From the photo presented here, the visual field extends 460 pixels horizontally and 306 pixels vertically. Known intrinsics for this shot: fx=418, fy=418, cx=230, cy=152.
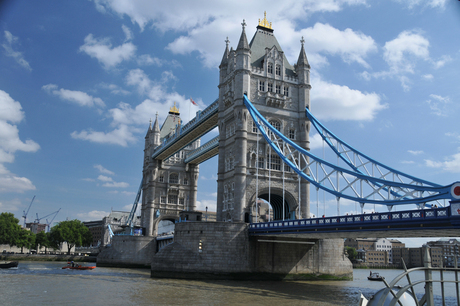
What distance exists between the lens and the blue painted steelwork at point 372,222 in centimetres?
2259

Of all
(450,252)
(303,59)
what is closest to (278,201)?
(303,59)

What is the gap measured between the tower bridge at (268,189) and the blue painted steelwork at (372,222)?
0.08 meters

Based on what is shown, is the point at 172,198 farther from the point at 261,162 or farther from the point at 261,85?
the point at 261,85

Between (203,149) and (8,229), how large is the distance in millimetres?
47146

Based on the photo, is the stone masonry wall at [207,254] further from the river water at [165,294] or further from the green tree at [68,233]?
the green tree at [68,233]

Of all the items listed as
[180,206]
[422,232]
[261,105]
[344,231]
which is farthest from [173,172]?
[422,232]

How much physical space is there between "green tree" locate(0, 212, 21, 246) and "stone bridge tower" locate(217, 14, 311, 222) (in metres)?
58.0

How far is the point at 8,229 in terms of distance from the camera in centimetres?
8456

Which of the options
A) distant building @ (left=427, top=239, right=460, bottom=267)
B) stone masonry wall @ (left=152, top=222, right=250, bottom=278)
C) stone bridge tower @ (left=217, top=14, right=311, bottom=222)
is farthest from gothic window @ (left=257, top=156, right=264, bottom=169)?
distant building @ (left=427, top=239, right=460, bottom=267)

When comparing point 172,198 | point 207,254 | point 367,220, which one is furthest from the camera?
point 172,198

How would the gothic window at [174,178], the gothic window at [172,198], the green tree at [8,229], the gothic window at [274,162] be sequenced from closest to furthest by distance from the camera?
the gothic window at [274,162] → the gothic window at [172,198] → the gothic window at [174,178] → the green tree at [8,229]

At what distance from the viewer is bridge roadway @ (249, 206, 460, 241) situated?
74.4 ft

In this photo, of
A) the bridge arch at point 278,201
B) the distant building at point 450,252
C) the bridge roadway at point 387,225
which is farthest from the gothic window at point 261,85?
the distant building at point 450,252

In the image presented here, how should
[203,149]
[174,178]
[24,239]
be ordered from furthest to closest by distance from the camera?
[24,239], [174,178], [203,149]
